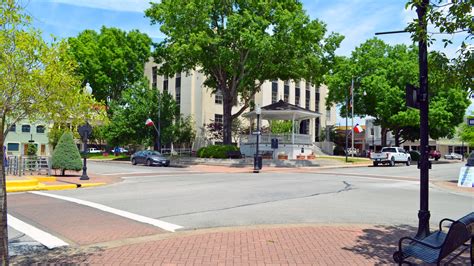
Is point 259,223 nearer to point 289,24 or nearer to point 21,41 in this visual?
point 21,41

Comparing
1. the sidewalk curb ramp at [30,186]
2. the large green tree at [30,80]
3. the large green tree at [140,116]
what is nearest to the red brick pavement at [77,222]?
the large green tree at [30,80]

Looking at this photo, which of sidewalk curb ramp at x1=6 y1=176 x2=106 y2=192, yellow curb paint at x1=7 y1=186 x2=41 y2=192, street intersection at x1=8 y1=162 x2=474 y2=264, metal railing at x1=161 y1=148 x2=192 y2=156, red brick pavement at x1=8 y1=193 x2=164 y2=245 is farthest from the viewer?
metal railing at x1=161 y1=148 x2=192 y2=156

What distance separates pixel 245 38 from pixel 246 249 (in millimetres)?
27013

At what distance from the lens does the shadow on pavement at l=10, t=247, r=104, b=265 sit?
19.8ft

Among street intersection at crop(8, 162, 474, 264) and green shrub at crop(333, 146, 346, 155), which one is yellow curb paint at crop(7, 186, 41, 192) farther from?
green shrub at crop(333, 146, 346, 155)

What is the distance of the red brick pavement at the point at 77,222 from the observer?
780 cm

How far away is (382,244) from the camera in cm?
718

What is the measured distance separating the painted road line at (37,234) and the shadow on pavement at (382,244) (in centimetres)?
480

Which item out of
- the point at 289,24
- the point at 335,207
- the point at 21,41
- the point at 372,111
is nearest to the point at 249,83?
the point at 289,24

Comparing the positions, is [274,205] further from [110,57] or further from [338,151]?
[338,151]

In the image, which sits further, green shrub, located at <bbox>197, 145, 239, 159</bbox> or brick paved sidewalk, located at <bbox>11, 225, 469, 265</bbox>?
green shrub, located at <bbox>197, 145, 239, 159</bbox>

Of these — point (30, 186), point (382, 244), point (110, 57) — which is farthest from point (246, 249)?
point (110, 57)

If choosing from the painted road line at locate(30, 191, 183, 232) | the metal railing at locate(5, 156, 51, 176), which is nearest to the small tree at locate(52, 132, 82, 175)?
the metal railing at locate(5, 156, 51, 176)

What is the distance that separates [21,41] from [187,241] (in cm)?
402
